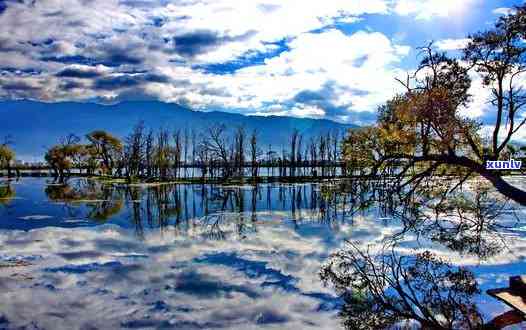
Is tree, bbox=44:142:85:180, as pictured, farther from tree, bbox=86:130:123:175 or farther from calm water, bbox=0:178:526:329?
calm water, bbox=0:178:526:329

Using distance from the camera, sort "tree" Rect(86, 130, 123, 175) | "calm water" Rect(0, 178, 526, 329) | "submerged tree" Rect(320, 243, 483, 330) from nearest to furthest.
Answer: "submerged tree" Rect(320, 243, 483, 330) → "calm water" Rect(0, 178, 526, 329) → "tree" Rect(86, 130, 123, 175)

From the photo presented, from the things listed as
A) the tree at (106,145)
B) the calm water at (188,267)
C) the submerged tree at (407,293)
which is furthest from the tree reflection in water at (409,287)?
the tree at (106,145)

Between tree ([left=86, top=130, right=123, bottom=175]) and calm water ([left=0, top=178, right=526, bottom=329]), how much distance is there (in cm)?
6236

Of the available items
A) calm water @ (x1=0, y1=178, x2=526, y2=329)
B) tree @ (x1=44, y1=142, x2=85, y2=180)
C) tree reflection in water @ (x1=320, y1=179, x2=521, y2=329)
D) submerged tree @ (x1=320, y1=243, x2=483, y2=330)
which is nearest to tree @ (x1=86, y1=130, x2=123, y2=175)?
tree @ (x1=44, y1=142, x2=85, y2=180)

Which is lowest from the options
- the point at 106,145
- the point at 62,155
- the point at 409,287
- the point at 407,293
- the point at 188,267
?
the point at 188,267

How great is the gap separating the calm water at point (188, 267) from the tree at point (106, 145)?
62360 mm

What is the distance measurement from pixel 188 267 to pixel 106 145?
264 ft

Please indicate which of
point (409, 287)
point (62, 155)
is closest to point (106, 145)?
point (62, 155)

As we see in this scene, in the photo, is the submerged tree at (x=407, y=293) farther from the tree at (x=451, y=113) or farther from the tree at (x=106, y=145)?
the tree at (x=106, y=145)

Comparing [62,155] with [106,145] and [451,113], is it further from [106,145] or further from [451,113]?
[451,113]

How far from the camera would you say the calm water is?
11.6 meters

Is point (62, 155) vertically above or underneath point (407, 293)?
above

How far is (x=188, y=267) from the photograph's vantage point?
16.0 metres

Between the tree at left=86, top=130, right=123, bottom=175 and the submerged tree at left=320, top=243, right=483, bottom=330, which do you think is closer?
the submerged tree at left=320, top=243, right=483, bottom=330
